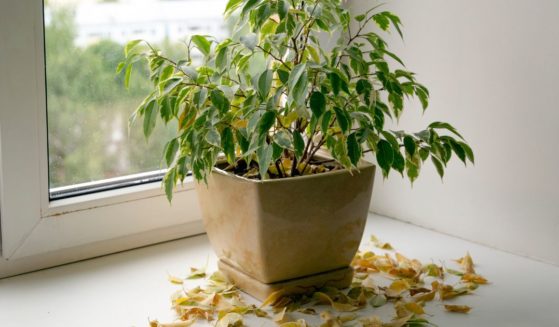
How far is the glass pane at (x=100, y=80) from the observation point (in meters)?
1.37

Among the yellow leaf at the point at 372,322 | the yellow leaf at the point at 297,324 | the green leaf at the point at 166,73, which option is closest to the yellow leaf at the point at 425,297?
the yellow leaf at the point at 372,322

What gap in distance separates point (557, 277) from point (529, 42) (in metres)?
0.42

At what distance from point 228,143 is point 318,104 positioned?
0.16 m

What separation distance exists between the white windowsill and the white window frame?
0.03 metres

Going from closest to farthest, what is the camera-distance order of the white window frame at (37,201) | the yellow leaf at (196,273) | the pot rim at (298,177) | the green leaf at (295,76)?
1. the green leaf at (295,76)
2. the pot rim at (298,177)
3. the white window frame at (37,201)
4. the yellow leaf at (196,273)

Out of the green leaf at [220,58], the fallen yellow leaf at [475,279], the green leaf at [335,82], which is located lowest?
the fallen yellow leaf at [475,279]

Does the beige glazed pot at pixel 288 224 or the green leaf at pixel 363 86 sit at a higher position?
the green leaf at pixel 363 86

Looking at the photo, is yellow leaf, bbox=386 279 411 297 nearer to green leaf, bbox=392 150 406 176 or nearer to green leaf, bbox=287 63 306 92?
green leaf, bbox=392 150 406 176

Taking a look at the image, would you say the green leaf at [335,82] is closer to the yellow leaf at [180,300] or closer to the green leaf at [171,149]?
the green leaf at [171,149]

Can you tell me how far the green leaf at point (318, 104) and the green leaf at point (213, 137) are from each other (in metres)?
0.15


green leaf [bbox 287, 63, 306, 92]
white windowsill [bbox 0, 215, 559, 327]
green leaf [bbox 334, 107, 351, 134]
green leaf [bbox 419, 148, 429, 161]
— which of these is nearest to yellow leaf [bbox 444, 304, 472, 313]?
white windowsill [bbox 0, 215, 559, 327]

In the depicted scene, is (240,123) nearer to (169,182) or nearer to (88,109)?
(169,182)

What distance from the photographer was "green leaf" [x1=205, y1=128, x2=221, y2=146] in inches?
45.1

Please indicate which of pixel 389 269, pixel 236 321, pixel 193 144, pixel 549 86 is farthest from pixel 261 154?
pixel 549 86
